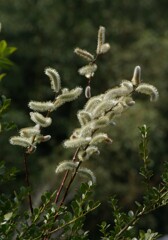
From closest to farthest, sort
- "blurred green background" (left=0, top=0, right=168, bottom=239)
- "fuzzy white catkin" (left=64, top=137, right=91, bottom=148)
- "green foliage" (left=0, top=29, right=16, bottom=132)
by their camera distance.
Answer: "fuzzy white catkin" (left=64, top=137, right=91, bottom=148) → "green foliage" (left=0, top=29, right=16, bottom=132) → "blurred green background" (left=0, top=0, right=168, bottom=239)

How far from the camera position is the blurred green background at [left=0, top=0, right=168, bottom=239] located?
12.6m

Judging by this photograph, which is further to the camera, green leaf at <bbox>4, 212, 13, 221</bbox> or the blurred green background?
the blurred green background

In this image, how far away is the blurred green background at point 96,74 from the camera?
494 inches

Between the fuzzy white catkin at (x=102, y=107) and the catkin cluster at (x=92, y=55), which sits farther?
the catkin cluster at (x=92, y=55)

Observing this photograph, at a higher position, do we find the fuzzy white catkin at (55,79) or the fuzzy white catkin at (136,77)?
the fuzzy white catkin at (55,79)

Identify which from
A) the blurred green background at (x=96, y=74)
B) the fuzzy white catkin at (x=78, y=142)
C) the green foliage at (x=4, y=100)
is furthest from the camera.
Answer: the blurred green background at (x=96, y=74)

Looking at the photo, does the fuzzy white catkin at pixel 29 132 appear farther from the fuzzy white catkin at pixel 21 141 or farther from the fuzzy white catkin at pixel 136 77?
the fuzzy white catkin at pixel 136 77

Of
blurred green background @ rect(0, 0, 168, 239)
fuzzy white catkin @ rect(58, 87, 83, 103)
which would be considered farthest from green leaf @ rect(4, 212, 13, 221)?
blurred green background @ rect(0, 0, 168, 239)

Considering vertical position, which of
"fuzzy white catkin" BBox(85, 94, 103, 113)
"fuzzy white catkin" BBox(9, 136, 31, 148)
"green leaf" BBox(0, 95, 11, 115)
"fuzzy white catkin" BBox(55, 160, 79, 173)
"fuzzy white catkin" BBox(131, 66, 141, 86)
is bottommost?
"fuzzy white catkin" BBox(55, 160, 79, 173)

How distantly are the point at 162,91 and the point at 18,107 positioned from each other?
2688 mm

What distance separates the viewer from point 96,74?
1438 cm

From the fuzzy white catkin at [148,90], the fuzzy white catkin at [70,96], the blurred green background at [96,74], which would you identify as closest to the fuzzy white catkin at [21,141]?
the fuzzy white catkin at [70,96]

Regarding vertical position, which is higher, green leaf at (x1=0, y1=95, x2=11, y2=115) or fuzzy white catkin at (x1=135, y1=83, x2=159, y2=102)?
green leaf at (x1=0, y1=95, x2=11, y2=115)

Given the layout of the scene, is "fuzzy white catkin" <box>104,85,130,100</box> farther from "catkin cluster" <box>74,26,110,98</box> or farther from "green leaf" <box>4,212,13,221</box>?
"green leaf" <box>4,212,13,221</box>
